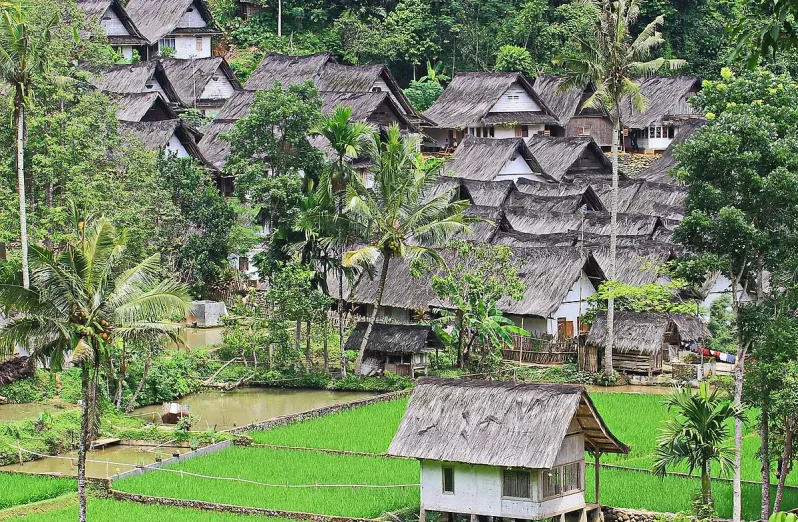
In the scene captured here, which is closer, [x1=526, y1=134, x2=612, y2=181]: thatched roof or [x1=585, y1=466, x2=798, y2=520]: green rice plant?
[x1=585, y1=466, x2=798, y2=520]: green rice plant

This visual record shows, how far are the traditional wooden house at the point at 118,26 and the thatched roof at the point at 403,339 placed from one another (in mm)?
30851

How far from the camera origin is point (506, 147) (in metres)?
56.1

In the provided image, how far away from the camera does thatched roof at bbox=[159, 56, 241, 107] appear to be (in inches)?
2500

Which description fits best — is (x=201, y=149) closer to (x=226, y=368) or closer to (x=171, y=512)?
(x=226, y=368)

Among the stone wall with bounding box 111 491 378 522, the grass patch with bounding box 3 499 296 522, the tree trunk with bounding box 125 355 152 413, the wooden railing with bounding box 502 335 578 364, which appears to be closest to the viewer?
the stone wall with bounding box 111 491 378 522

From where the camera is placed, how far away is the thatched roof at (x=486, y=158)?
55625 millimetres

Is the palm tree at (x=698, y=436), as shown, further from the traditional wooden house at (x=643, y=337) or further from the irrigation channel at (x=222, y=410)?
the traditional wooden house at (x=643, y=337)

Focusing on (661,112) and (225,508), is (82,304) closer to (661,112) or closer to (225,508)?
(225,508)

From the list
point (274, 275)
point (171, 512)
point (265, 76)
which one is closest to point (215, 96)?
point (265, 76)

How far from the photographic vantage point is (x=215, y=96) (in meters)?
64.6

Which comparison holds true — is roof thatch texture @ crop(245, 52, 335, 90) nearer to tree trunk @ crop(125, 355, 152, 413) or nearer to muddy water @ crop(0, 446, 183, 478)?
tree trunk @ crop(125, 355, 152, 413)

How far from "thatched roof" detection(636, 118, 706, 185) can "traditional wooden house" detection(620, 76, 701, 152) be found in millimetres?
1726

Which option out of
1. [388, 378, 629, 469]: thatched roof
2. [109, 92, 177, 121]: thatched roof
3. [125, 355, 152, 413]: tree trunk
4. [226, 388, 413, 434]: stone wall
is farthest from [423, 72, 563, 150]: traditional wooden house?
[388, 378, 629, 469]: thatched roof

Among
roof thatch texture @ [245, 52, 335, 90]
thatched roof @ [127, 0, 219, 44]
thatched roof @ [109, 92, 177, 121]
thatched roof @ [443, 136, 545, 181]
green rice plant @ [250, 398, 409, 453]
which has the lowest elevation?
green rice plant @ [250, 398, 409, 453]
